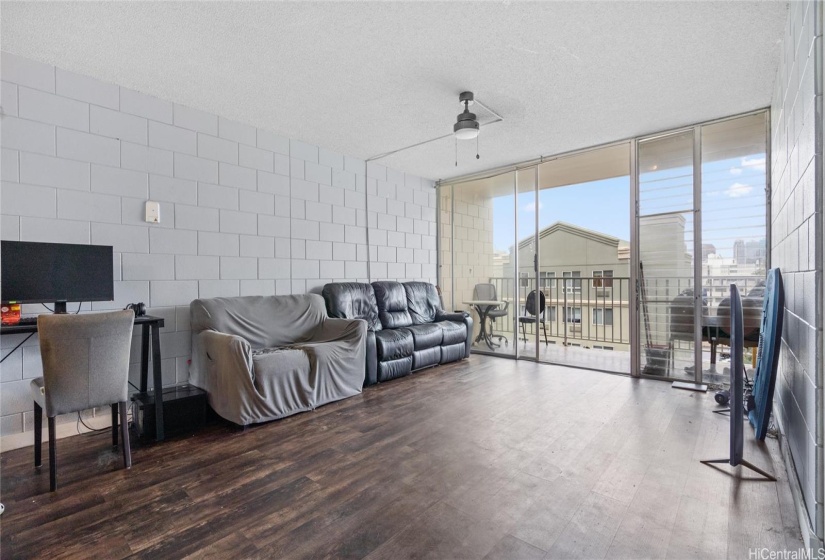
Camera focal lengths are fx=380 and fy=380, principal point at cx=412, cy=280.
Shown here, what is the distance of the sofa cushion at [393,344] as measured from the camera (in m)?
3.99

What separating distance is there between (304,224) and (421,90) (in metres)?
2.01

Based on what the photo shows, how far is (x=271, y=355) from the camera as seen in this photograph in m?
2.96

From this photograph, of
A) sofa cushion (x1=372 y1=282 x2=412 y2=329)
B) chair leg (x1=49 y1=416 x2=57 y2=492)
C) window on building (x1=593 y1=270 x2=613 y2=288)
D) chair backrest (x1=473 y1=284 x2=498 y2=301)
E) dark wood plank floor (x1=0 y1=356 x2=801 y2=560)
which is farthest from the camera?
window on building (x1=593 y1=270 x2=613 y2=288)

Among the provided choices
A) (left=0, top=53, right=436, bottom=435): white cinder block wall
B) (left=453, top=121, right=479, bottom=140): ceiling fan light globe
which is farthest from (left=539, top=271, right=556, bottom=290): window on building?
(left=453, top=121, right=479, bottom=140): ceiling fan light globe

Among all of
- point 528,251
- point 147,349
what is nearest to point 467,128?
point 528,251

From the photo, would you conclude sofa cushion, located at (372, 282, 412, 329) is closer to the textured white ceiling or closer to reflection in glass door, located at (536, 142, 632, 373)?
reflection in glass door, located at (536, 142, 632, 373)

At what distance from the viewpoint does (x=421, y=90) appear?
311 centimetres

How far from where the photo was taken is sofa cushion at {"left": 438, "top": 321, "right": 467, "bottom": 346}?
4.82 metres

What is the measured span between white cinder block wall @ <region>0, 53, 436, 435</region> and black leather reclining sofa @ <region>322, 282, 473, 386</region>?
410 mm

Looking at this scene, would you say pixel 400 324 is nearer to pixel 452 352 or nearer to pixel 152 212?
pixel 452 352

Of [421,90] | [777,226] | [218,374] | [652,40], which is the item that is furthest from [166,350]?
[777,226]

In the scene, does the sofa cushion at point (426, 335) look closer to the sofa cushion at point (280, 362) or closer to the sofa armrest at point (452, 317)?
the sofa armrest at point (452, 317)

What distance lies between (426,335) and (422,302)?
0.86 metres

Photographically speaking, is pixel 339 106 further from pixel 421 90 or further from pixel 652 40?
pixel 652 40
